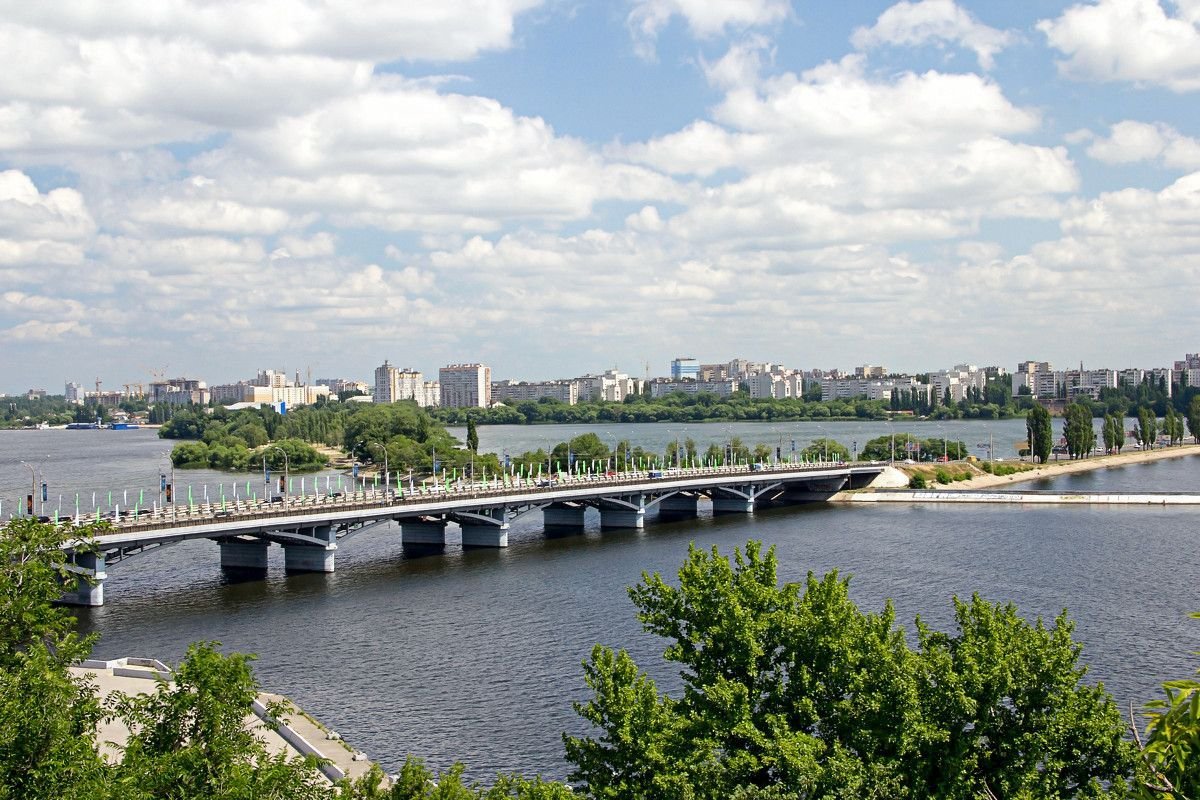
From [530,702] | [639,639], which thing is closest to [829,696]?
[530,702]

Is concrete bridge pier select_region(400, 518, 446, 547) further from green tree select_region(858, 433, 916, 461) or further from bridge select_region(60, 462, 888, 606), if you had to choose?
green tree select_region(858, 433, 916, 461)

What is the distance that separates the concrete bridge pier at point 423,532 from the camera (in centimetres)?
7794

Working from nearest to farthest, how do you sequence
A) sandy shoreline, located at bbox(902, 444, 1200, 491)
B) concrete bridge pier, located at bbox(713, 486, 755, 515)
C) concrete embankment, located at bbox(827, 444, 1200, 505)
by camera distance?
1. concrete embankment, located at bbox(827, 444, 1200, 505)
2. concrete bridge pier, located at bbox(713, 486, 755, 515)
3. sandy shoreline, located at bbox(902, 444, 1200, 491)

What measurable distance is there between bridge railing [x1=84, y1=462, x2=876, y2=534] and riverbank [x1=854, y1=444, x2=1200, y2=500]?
1927cm

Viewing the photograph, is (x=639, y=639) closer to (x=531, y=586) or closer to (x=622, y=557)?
(x=531, y=586)

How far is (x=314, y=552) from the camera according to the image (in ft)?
219

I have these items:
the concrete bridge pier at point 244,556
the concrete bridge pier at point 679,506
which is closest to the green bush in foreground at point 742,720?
the concrete bridge pier at point 244,556

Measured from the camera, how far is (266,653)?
45.6m

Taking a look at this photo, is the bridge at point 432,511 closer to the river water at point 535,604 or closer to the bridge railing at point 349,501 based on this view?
the bridge railing at point 349,501

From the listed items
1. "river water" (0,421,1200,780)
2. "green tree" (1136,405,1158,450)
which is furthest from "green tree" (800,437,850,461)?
"green tree" (1136,405,1158,450)

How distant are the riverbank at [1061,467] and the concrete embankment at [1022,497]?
2255 millimetres

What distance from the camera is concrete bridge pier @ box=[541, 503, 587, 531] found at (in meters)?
89.9

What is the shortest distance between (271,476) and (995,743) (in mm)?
137029

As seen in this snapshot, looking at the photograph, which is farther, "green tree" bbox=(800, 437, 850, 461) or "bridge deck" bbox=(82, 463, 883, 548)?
"green tree" bbox=(800, 437, 850, 461)
